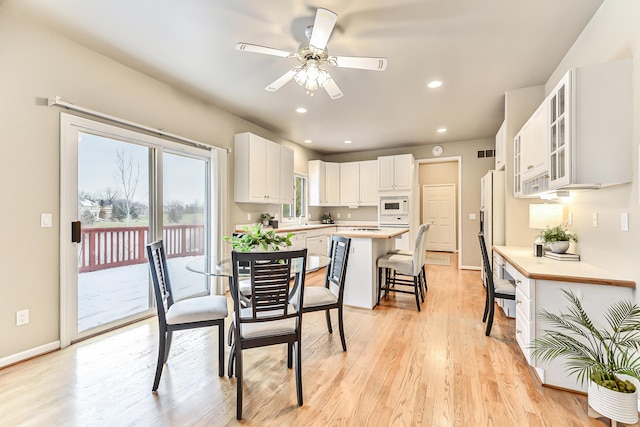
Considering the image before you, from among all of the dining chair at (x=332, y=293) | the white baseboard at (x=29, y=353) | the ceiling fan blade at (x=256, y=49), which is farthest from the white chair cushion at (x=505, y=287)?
the white baseboard at (x=29, y=353)

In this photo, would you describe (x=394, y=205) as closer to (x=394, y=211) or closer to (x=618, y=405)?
(x=394, y=211)

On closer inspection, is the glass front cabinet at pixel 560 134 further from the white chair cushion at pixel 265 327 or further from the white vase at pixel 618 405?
the white chair cushion at pixel 265 327

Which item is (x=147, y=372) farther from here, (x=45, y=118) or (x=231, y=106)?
(x=231, y=106)

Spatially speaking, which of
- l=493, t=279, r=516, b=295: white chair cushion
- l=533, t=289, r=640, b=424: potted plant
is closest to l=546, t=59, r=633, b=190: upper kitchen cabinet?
l=533, t=289, r=640, b=424: potted plant

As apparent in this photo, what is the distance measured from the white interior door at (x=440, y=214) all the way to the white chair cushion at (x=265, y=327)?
23.7ft

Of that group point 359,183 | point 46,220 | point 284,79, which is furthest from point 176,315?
point 359,183

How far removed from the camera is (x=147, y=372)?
2.18 metres

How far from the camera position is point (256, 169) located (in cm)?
458

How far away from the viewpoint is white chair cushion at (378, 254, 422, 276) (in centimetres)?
358

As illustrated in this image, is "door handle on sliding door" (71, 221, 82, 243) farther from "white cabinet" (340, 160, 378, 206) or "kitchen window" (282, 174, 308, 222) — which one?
"white cabinet" (340, 160, 378, 206)

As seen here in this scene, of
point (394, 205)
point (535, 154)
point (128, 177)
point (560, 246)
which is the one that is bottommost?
point (560, 246)

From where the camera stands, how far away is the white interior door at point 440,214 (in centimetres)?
830

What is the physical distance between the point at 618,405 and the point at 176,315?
253cm

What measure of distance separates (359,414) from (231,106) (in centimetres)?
391
